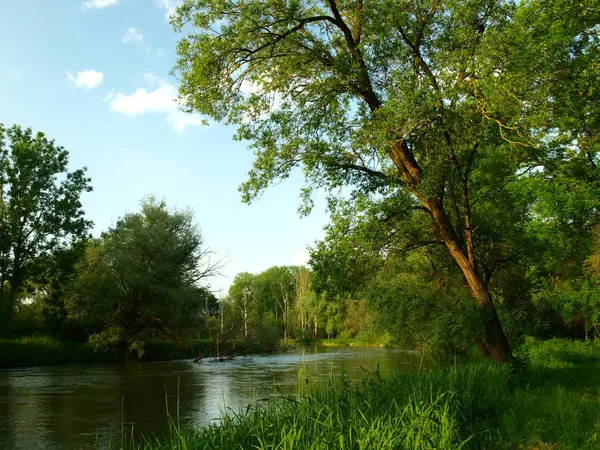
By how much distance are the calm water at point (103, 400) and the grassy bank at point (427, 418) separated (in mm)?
674

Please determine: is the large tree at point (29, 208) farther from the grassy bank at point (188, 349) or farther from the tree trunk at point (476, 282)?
the tree trunk at point (476, 282)

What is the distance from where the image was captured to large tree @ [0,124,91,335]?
1320 inches

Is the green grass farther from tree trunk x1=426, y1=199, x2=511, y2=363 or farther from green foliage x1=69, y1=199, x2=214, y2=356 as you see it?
tree trunk x1=426, y1=199, x2=511, y2=363

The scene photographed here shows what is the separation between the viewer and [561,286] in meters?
25.4

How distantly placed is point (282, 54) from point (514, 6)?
646 cm

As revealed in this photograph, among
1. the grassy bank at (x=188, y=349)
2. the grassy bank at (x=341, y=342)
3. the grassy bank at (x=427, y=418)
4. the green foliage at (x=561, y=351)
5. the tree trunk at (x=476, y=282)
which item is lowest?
the grassy bank at (x=341, y=342)

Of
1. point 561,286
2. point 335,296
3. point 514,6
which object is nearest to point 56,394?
point 335,296

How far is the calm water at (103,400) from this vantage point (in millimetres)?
10945

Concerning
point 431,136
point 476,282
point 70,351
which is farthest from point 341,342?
point 431,136

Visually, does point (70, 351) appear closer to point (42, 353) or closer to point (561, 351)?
point (42, 353)

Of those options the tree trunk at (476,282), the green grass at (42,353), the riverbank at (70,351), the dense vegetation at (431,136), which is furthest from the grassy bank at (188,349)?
the tree trunk at (476,282)

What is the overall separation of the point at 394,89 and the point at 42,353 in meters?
25.9

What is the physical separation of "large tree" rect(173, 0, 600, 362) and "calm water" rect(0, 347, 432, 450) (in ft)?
16.8

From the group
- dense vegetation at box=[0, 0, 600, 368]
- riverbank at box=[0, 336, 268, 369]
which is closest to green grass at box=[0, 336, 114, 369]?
riverbank at box=[0, 336, 268, 369]
